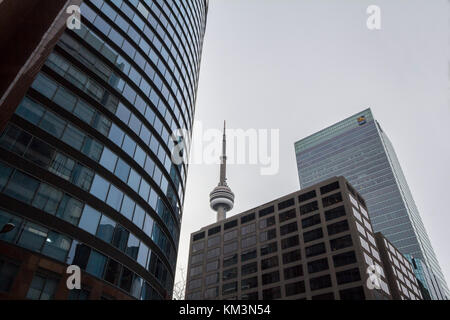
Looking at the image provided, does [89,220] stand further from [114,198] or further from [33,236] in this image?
[33,236]

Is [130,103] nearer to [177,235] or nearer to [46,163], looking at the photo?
[46,163]

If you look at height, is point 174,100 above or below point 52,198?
above

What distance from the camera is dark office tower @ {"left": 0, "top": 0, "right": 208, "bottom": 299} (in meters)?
22.3

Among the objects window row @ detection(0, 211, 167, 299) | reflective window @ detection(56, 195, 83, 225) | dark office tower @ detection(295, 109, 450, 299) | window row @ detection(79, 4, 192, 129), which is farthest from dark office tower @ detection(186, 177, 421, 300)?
dark office tower @ detection(295, 109, 450, 299)

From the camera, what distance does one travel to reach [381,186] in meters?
173

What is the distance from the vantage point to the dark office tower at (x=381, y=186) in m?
161

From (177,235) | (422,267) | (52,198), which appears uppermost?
(422,267)

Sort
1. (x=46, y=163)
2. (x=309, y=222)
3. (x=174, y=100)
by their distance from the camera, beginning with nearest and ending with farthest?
(x=46, y=163), (x=174, y=100), (x=309, y=222)

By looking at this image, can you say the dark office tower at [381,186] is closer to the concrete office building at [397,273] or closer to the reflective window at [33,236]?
the concrete office building at [397,273]

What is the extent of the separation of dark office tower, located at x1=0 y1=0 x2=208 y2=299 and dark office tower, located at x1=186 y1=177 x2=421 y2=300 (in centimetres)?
4223

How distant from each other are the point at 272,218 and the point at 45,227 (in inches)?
2785

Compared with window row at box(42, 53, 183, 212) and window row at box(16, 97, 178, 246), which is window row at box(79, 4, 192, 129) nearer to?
window row at box(42, 53, 183, 212)
